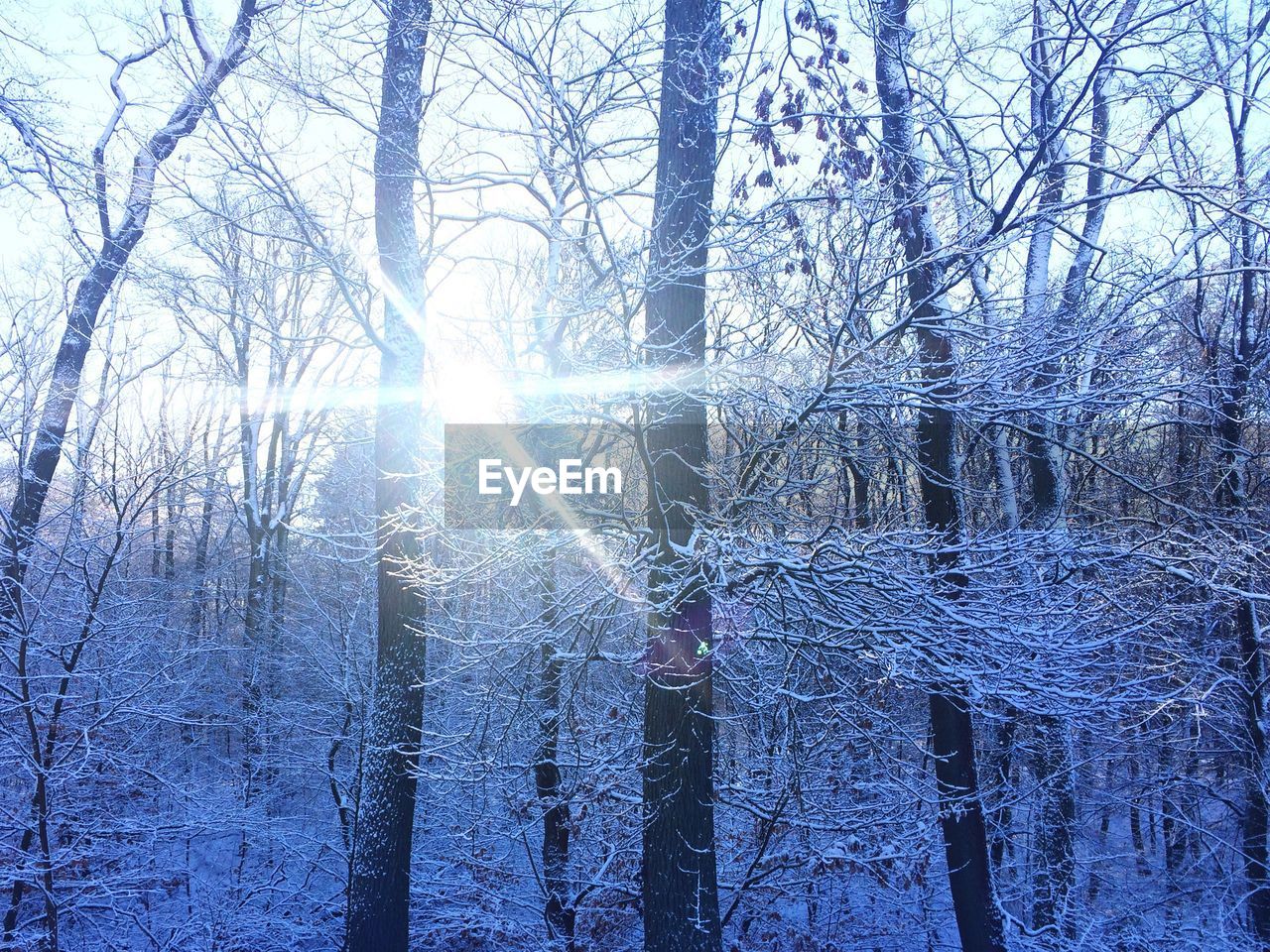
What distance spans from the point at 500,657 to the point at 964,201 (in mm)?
6566

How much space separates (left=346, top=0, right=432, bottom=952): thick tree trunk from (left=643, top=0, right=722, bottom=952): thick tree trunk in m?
2.32

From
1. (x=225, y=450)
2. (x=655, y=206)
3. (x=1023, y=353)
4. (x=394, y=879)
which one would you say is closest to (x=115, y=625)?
(x=225, y=450)

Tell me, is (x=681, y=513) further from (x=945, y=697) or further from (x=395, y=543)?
(x=945, y=697)

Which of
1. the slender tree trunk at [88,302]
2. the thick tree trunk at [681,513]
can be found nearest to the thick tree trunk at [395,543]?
the slender tree trunk at [88,302]

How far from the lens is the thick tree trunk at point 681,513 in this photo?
515 centimetres

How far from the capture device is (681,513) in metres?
5.47

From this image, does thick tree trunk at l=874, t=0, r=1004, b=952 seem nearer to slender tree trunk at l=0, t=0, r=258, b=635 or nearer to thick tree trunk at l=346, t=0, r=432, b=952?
thick tree trunk at l=346, t=0, r=432, b=952

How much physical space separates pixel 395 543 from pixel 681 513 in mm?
2885

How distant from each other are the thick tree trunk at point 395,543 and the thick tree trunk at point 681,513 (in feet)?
7.61

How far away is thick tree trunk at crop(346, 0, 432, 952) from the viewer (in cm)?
646

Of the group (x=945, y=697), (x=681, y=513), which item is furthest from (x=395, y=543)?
(x=945, y=697)

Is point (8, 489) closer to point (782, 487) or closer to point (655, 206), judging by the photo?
point (655, 206)

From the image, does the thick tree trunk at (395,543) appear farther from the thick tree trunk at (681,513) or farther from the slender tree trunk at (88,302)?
the thick tree trunk at (681,513)

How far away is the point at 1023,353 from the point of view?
5004 mm
